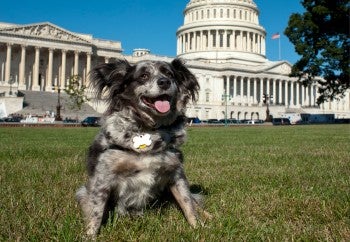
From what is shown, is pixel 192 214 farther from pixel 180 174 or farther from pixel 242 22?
pixel 242 22

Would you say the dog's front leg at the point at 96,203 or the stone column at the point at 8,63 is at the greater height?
the stone column at the point at 8,63

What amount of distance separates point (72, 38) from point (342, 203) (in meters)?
91.3

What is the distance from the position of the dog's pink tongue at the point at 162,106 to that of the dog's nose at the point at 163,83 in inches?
5.3

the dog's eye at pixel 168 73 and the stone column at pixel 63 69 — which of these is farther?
the stone column at pixel 63 69

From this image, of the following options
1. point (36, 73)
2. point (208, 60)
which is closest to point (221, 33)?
point (208, 60)

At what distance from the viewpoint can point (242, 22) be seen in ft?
416

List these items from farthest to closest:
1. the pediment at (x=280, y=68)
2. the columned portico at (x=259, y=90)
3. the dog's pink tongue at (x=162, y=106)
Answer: the pediment at (x=280, y=68)
the columned portico at (x=259, y=90)
the dog's pink tongue at (x=162, y=106)

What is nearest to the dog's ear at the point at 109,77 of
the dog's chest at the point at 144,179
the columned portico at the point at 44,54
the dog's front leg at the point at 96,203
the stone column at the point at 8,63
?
the dog's chest at the point at 144,179

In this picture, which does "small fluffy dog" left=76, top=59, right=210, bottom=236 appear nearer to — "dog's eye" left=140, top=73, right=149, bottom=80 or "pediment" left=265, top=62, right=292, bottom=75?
"dog's eye" left=140, top=73, right=149, bottom=80

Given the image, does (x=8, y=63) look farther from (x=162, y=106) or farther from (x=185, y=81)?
(x=162, y=106)

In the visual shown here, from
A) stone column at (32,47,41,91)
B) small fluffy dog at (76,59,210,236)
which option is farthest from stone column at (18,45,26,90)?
small fluffy dog at (76,59,210,236)

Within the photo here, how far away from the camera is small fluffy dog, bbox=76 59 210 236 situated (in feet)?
13.0

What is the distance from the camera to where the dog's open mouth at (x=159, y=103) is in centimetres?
393

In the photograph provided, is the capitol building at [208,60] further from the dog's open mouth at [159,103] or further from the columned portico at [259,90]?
the dog's open mouth at [159,103]
